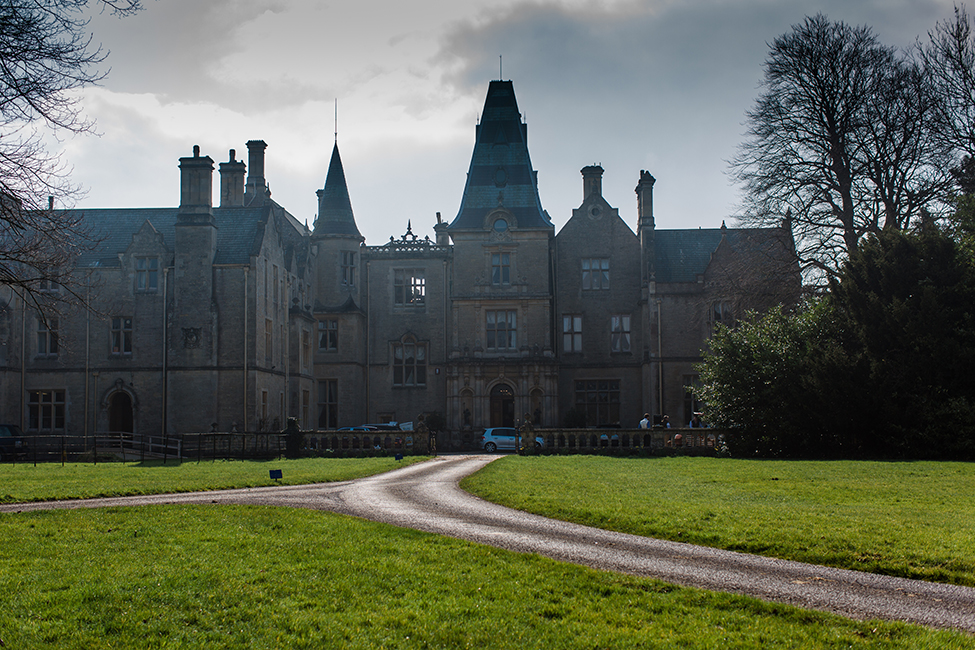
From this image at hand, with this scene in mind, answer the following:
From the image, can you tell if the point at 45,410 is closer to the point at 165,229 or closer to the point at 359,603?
the point at 165,229

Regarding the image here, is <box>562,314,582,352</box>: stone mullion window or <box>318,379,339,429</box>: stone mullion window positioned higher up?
<box>562,314,582,352</box>: stone mullion window

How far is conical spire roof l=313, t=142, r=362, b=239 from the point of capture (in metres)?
46.5

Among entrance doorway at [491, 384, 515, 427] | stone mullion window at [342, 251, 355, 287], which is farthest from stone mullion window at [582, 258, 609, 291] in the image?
stone mullion window at [342, 251, 355, 287]

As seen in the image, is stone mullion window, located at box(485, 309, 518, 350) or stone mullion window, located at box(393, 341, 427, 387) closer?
stone mullion window, located at box(485, 309, 518, 350)

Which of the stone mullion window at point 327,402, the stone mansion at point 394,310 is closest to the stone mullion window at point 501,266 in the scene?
the stone mansion at point 394,310

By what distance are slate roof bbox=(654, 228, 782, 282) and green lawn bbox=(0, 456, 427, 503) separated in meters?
23.9

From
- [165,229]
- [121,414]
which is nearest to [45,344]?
[121,414]

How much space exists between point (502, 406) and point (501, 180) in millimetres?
11917

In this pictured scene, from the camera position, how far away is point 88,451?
1272 inches

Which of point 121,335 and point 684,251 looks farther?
point 684,251

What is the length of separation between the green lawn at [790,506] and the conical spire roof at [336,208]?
2699 centimetres

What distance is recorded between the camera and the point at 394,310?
4672cm

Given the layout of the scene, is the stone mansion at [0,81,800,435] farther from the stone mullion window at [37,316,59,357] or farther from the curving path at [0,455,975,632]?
the curving path at [0,455,975,632]

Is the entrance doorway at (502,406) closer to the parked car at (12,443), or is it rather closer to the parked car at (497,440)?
the parked car at (497,440)
